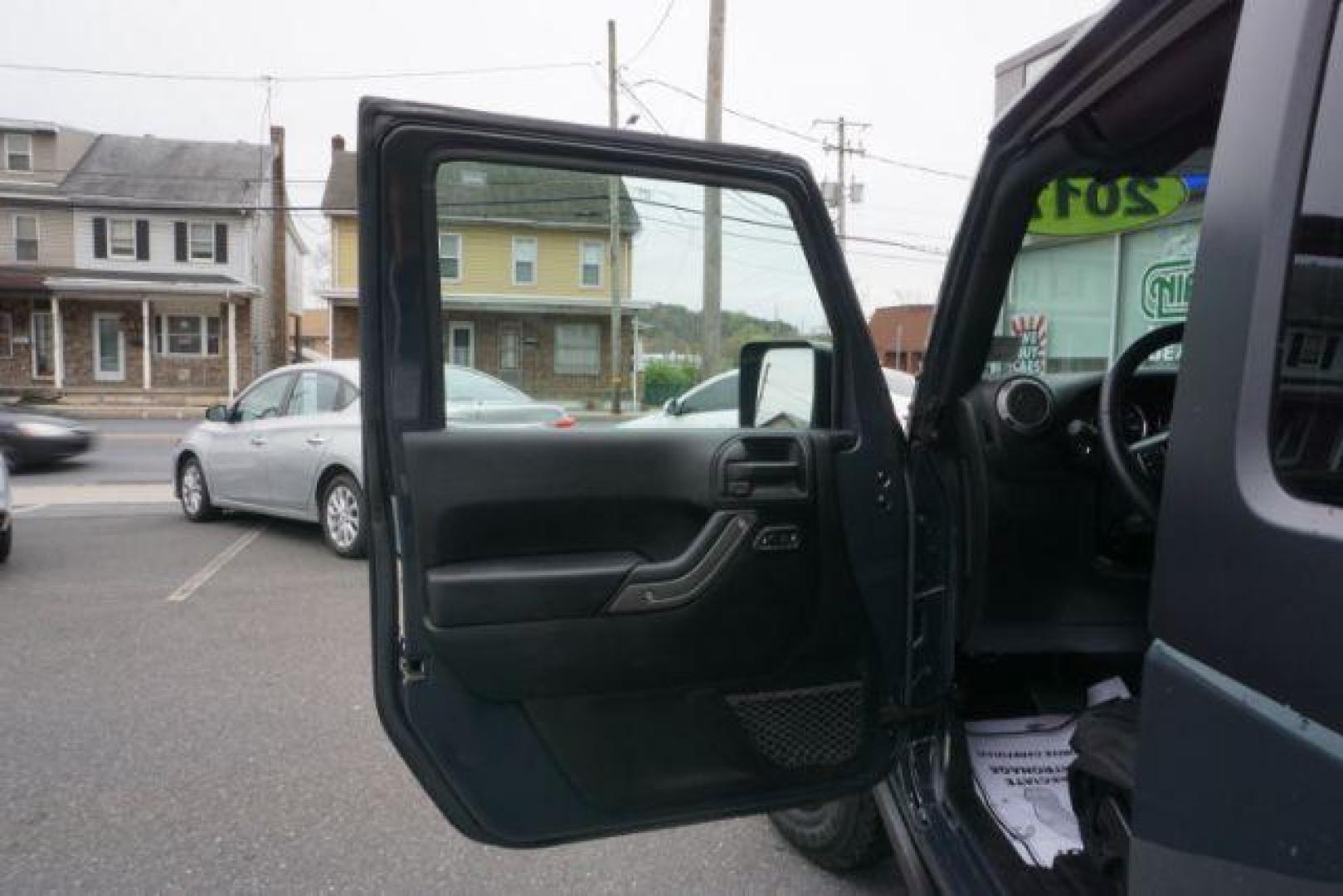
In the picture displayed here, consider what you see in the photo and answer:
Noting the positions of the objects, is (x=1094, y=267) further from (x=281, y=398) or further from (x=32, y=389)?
(x=32, y=389)

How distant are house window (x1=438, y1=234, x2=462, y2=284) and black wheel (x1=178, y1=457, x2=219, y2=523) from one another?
25.6 feet

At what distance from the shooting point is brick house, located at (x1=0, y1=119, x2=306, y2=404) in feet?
89.6

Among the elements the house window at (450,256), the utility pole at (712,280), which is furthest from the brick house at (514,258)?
the utility pole at (712,280)

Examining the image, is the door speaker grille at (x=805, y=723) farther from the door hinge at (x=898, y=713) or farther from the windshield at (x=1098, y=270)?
the windshield at (x=1098, y=270)

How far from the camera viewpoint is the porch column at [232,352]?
27.5m

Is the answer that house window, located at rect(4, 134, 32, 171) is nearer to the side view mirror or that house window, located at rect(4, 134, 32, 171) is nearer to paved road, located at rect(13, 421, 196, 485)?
paved road, located at rect(13, 421, 196, 485)

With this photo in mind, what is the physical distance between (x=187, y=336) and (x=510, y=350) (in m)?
29.7

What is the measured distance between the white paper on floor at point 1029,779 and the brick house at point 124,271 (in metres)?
28.0

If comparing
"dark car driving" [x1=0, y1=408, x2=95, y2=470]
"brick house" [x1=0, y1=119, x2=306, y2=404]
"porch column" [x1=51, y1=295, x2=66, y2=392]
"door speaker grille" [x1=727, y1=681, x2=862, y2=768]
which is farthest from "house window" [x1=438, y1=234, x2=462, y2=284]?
"porch column" [x1=51, y1=295, x2=66, y2=392]

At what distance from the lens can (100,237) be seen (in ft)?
94.3

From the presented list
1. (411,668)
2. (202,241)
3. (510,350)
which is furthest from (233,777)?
(202,241)

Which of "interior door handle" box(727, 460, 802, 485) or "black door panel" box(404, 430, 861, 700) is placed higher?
"interior door handle" box(727, 460, 802, 485)

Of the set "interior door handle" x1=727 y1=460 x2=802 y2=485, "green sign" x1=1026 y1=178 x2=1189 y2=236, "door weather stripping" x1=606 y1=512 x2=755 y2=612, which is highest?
"green sign" x1=1026 y1=178 x2=1189 y2=236

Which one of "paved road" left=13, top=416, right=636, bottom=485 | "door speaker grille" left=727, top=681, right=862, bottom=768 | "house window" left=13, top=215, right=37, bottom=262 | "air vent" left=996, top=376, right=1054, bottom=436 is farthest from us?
"house window" left=13, top=215, right=37, bottom=262
